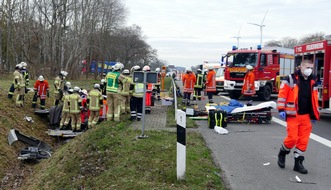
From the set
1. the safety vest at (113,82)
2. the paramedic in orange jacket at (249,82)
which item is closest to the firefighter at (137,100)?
the safety vest at (113,82)

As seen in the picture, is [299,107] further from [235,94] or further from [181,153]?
[235,94]

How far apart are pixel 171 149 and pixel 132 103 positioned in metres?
4.84

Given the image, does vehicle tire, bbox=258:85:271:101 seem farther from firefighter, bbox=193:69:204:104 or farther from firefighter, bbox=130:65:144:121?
firefighter, bbox=130:65:144:121

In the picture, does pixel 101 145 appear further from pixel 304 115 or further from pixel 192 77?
A: pixel 192 77

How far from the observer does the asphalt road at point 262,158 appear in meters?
6.04

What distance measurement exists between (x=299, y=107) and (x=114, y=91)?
7347mm

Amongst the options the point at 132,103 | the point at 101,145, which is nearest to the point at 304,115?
the point at 101,145

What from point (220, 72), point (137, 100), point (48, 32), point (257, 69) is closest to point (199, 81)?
point (257, 69)

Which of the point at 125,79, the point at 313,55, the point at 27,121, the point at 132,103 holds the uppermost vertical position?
the point at 313,55

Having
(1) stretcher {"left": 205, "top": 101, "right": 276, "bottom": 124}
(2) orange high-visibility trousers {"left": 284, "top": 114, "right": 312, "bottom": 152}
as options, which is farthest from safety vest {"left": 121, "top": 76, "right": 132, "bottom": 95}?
(2) orange high-visibility trousers {"left": 284, "top": 114, "right": 312, "bottom": 152}

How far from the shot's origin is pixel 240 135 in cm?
1045

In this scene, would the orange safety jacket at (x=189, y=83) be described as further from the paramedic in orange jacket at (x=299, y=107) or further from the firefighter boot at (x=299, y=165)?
the firefighter boot at (x=299, y=165)

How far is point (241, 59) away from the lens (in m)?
20.8

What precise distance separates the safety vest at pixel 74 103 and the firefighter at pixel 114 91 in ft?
8.62
